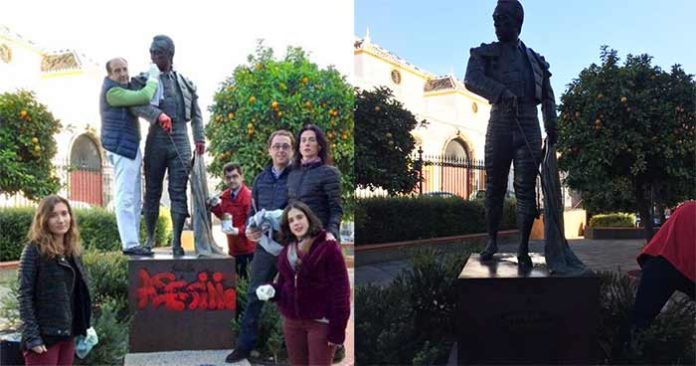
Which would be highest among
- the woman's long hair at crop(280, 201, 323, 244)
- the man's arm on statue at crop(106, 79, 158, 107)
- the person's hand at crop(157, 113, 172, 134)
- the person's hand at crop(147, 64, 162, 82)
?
the person's hand at crop(147, 64, 162, 82)

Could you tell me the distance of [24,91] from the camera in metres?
6.82

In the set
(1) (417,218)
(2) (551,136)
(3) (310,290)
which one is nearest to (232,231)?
(3) (310,290)

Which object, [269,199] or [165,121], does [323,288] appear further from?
[165,121]

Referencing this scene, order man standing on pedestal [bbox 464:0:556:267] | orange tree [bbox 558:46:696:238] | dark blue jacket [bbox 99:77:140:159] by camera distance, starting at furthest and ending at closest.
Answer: orange tree [bbox 558:46:696:238] → dark blue jacket [bbox 99:77:140:159] → man standing on pedestal [bbox 464:0:556:267]

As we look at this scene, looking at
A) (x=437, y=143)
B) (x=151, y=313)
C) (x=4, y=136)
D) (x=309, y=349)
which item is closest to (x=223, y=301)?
(x=151, y=313)

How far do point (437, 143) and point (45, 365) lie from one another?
26.1ft

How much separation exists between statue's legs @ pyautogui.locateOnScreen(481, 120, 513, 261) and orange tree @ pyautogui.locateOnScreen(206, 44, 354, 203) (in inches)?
91.8

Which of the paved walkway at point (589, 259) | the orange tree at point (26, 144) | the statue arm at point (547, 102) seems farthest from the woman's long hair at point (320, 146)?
the orange tree at point (26, 144)

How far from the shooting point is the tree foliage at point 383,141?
611 cm

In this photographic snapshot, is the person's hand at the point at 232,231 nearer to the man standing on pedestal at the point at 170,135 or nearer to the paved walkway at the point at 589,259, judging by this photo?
the man standing on pedestal at the point at 170,135

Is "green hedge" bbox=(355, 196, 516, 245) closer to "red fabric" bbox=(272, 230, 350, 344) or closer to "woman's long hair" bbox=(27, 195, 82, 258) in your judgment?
"red fabric" bbox=(272, 230, 350, 344)

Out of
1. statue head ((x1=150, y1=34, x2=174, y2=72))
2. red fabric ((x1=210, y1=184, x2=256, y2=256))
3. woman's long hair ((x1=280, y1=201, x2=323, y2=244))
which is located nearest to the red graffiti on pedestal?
red fabric ((x1=210, y1=184, x2=256, y2=256))

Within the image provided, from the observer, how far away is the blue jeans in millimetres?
3383

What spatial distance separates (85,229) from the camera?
25.3ft
